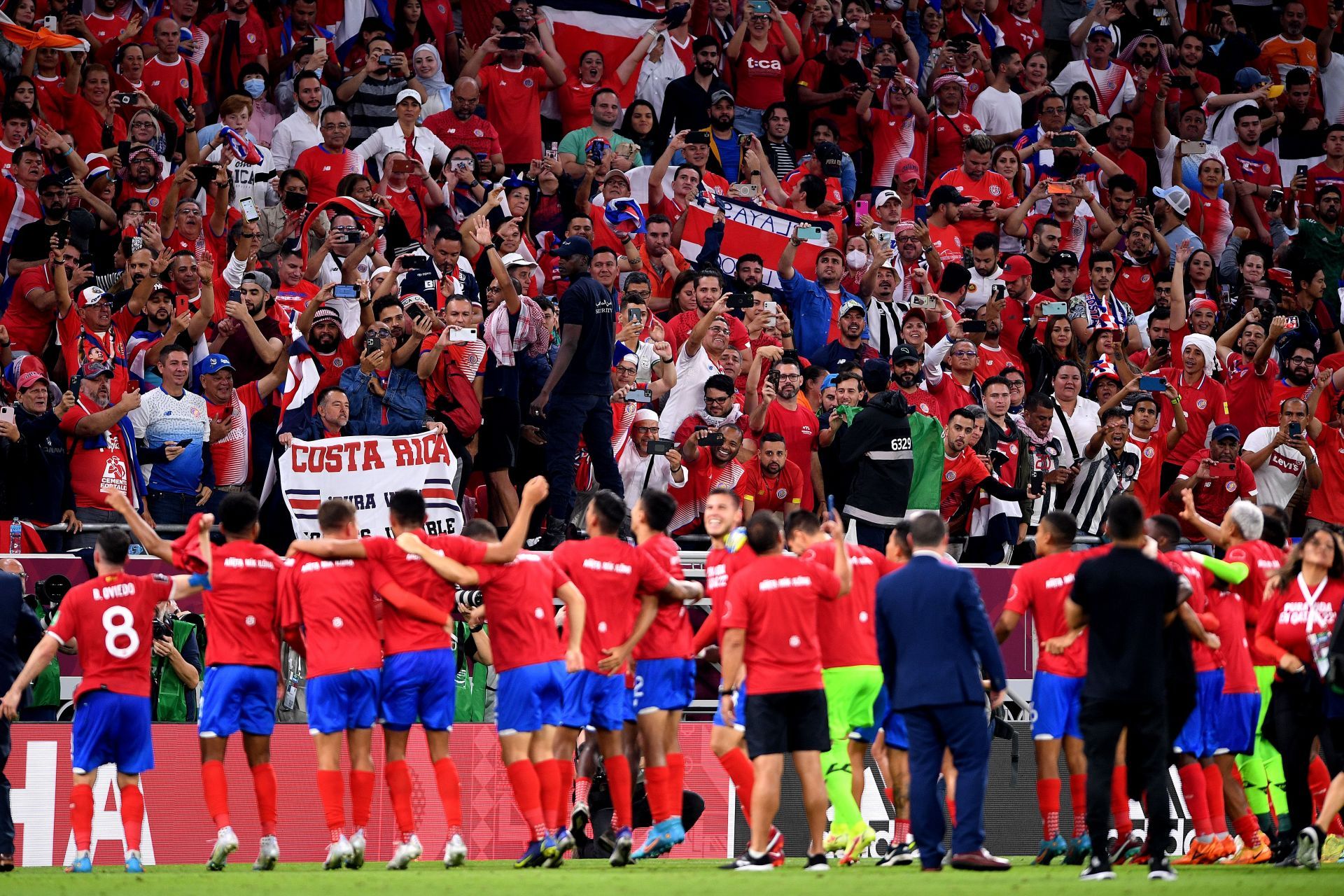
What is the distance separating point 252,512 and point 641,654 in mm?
2685

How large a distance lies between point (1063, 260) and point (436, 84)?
23.9ft

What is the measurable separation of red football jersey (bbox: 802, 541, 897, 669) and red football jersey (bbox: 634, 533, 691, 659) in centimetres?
96

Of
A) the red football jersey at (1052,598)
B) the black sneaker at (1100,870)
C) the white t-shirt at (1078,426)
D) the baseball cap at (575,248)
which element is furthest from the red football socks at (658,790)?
the white t-shirt at (1078,426)

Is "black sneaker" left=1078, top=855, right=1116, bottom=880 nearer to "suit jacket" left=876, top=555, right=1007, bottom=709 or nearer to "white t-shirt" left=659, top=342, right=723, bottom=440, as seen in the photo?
"suit jacket" left=876, top=555, right=1007, bottom=709

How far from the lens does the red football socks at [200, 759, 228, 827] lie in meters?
11.6

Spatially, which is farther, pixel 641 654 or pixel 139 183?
pixel 139 183

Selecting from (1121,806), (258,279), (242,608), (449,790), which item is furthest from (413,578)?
(258,279)

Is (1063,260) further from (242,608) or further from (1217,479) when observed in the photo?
(242,608)

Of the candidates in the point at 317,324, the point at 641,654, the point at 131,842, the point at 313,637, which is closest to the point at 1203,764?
the point at 641,654

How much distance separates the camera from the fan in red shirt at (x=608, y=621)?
12.0 meters

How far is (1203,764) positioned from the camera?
1251cm

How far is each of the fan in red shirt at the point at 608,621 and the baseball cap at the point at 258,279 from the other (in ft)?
19.0

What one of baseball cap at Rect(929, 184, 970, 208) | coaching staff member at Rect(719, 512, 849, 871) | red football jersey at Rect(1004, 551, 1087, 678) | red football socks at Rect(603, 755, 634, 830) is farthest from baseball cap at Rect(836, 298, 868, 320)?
coaching staff member at Rect(719, 512, 849, 871)

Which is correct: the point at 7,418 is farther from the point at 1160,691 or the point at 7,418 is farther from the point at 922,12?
the point at 922,12
